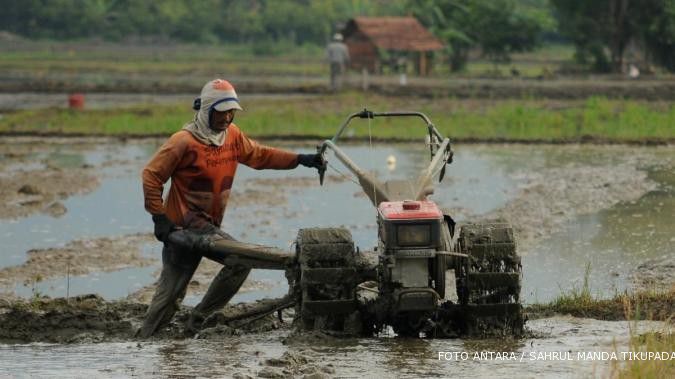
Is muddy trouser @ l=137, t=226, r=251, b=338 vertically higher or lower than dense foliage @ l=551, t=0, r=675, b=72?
higher

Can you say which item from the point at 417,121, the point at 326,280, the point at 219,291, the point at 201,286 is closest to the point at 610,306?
the point at 326,280

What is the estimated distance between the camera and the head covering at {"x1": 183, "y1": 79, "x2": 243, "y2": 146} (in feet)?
31.6

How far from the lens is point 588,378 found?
299 inches

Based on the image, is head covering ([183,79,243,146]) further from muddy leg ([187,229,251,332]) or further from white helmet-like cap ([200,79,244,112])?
muddy leg ([187,229,251,332])

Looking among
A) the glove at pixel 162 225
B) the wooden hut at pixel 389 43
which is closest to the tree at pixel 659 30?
the wooden hut at pixel 389 43

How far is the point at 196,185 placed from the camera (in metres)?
9.84

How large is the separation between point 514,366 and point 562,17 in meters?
48.3

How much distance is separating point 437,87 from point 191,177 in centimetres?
3343

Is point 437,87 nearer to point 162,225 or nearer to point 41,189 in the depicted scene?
point 41,189

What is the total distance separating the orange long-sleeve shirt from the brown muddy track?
95.1ft

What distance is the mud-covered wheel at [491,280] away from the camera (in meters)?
8.93

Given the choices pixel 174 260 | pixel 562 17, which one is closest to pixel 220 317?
pixel 174 260

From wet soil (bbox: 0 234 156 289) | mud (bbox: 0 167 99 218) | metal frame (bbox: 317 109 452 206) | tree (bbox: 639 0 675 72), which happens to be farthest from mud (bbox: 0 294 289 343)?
tree (bbox: 639 0 675 72)

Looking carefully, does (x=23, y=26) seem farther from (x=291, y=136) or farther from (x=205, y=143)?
(x=205, y=143)
